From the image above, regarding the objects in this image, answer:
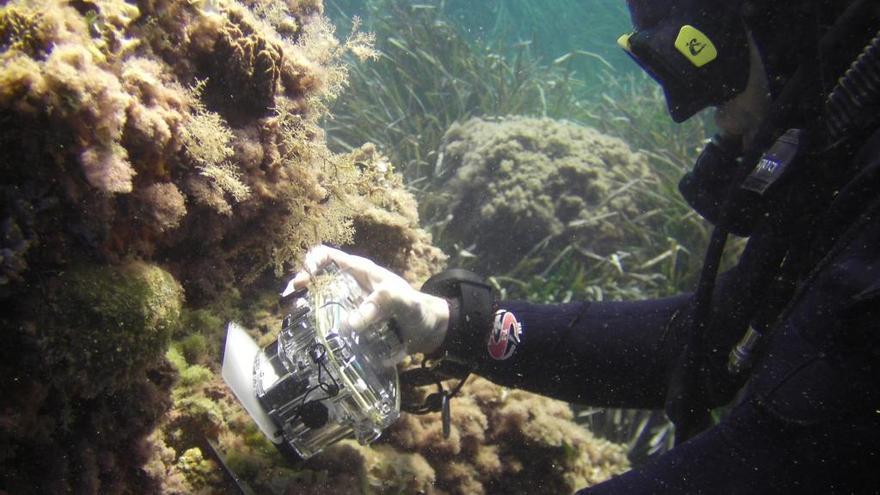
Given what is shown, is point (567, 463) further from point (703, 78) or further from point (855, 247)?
point (703, 78)

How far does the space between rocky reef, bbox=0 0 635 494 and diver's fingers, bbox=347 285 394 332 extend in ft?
1.07

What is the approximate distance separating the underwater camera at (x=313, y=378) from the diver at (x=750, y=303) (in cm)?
13

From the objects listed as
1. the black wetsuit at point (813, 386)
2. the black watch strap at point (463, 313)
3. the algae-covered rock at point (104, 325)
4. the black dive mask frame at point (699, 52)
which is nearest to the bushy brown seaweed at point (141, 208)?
the algae-covered rock at point (104, 325)

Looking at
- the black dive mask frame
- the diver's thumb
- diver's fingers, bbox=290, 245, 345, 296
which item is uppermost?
the black dive mask frame

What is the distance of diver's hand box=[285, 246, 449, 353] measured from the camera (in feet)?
6.66

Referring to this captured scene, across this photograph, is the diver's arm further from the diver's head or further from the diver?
the diver's head

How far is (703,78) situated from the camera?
2.16 meters

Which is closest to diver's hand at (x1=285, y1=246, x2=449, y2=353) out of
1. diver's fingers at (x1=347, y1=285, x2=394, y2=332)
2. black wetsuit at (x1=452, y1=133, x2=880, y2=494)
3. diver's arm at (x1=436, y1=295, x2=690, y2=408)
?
diver's fingers at (x1=347, y1=285, x2=394, y2=332)

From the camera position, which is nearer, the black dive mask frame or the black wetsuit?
the black wetsuit

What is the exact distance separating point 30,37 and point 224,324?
4.39ft

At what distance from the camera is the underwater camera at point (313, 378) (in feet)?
5.76

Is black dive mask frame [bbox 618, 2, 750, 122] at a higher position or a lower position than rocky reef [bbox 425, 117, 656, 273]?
higher

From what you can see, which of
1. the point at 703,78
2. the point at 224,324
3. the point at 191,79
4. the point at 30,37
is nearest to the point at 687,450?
the point at 703,78

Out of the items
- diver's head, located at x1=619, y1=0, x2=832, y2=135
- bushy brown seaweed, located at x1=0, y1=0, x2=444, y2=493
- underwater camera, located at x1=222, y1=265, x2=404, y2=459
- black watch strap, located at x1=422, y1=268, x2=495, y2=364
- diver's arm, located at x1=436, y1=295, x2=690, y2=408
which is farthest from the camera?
diver's arm, located at x1=436, y1=295, x2=690, y2=408
